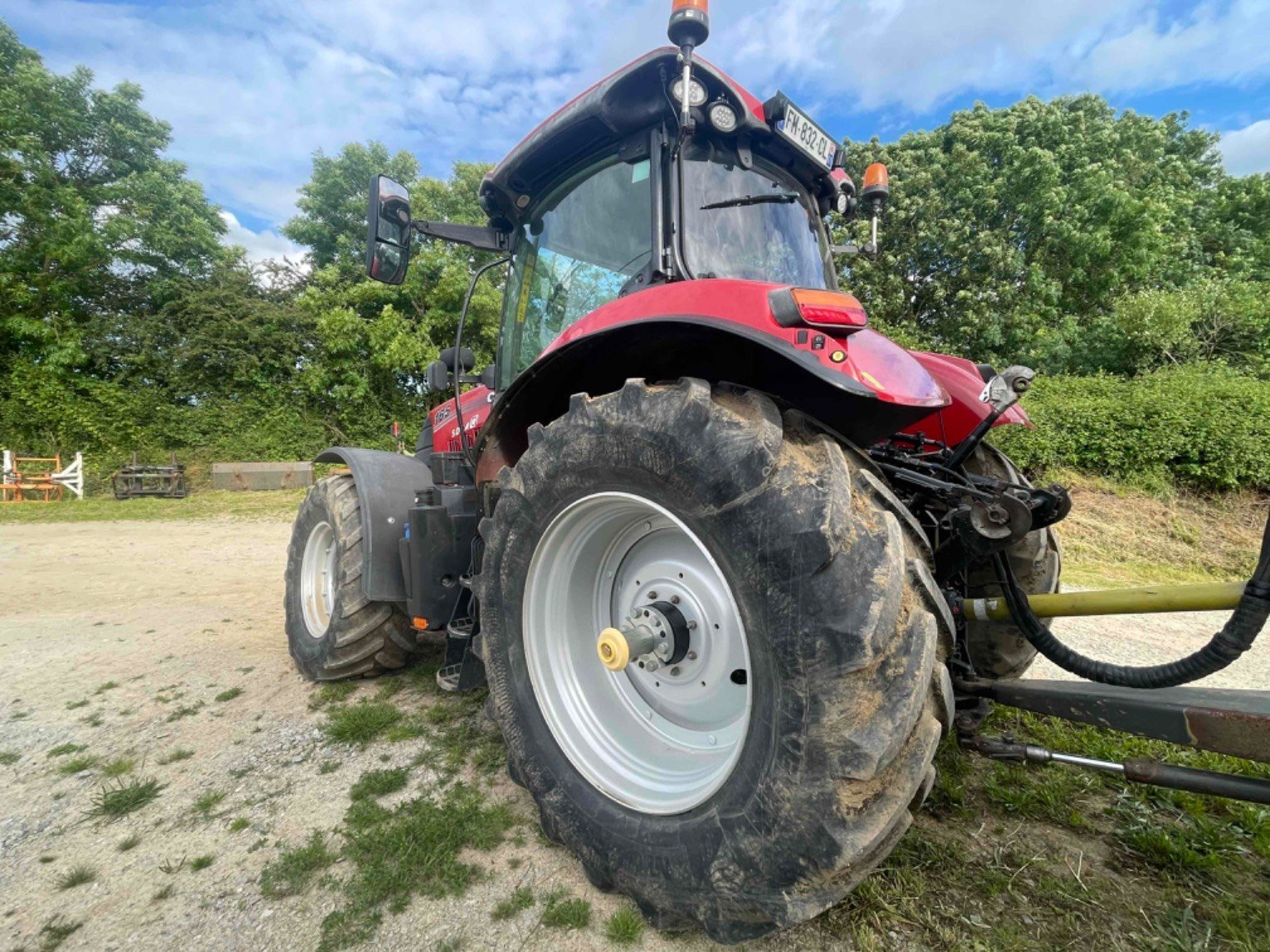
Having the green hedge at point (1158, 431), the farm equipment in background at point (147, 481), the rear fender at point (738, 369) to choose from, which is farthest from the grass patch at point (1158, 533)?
the farm equipment in background at point (147, 481)

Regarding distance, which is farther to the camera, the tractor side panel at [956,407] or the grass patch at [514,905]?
the tractor side panel at [956,407]

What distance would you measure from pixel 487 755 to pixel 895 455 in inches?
75.0

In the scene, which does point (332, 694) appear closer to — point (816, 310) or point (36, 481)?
point (816, 310)

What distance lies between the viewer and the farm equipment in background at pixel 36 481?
13.4m

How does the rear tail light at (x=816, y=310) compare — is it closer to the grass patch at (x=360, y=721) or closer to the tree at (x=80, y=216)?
the grass patch at (x=360, y=721)

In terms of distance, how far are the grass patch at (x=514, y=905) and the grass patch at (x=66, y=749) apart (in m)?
2.12

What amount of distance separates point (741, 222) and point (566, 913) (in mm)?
2224

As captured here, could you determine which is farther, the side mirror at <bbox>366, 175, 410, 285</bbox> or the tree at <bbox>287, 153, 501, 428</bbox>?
the tree at <bbox>287, 153, 501, 428</bbox>

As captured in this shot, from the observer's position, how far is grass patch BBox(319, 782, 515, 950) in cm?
162

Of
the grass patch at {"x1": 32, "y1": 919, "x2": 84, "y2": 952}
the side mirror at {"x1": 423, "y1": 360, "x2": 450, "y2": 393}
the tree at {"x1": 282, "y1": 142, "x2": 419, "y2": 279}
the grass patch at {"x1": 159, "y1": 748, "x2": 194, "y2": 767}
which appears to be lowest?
the grass patch at {"x1": 32, "y1": 919, "x2": 84, "y2": 952}

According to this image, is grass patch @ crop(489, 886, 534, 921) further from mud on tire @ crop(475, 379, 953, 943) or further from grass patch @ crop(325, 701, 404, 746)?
grass patch @ crop(325, 701, 404, 746)

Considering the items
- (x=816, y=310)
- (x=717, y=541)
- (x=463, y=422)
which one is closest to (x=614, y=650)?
(x=717, y=541)

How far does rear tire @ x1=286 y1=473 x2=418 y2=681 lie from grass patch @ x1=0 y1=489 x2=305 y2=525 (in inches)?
339

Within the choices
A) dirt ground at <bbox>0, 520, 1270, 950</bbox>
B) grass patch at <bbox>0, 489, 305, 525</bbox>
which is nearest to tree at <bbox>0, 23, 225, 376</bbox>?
grass patch at <bbox>0, 489, 305, 525</bbox>
